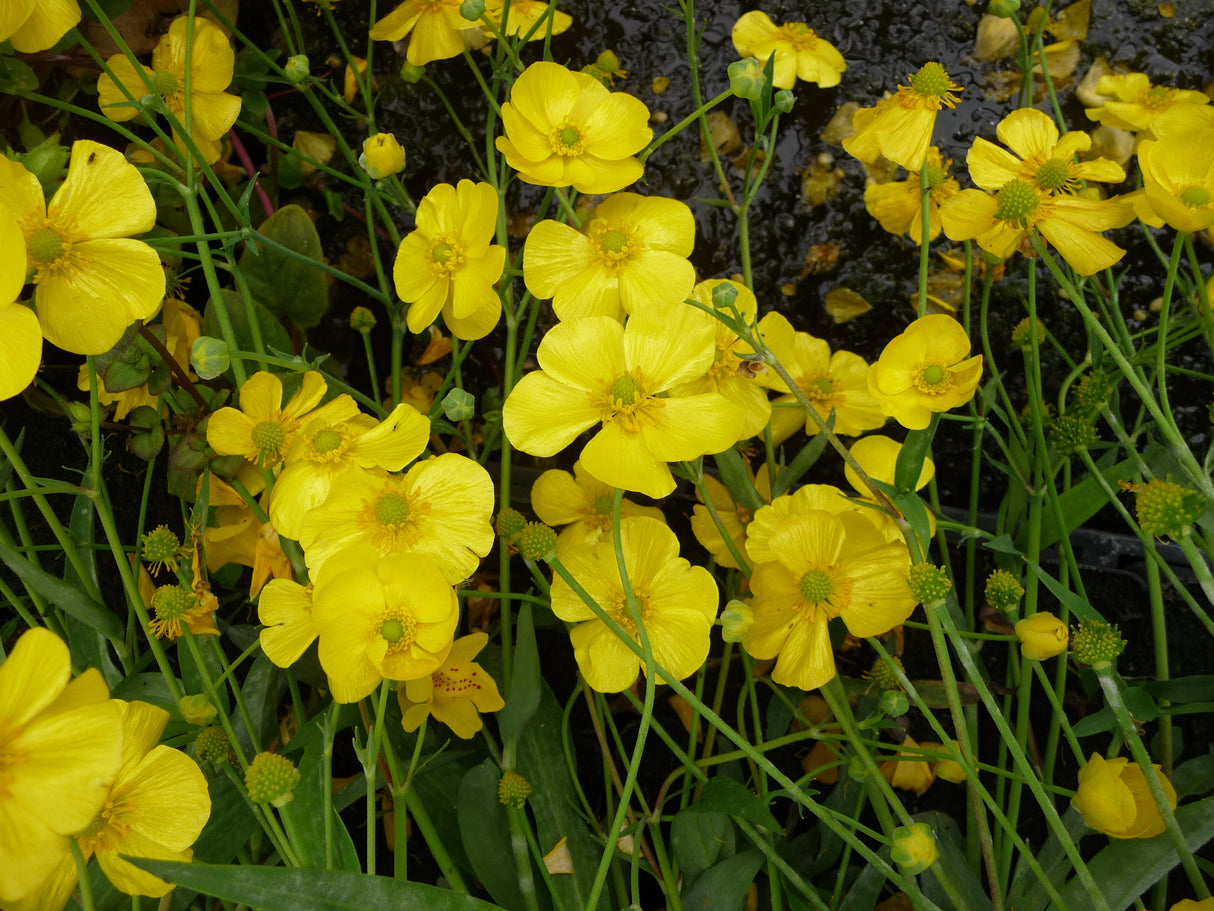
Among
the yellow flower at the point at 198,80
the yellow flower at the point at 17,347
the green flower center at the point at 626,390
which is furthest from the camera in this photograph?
the yellow flower at the point at 198,80

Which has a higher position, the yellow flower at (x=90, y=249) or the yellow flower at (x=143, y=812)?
the yellow flower at (x=90, y=249)


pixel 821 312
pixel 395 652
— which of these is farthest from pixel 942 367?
pixel 395 652

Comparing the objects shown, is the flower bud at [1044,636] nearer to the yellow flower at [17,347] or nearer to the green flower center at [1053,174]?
the green flower center at [1053,174]

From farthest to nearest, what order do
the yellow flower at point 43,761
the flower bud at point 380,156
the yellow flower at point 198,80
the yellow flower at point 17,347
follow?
the yellow flower at point 198,80
the flower bud at point 380,156
the yellow flower at point 17,347
the yellow flower at point 43,761

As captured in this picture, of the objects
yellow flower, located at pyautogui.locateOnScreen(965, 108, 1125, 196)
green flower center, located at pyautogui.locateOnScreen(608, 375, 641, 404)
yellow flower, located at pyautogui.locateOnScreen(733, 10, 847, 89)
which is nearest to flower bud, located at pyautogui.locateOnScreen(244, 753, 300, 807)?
green flower center, located at pyautogui.locateOnScreen(608, 375, 641, 404)

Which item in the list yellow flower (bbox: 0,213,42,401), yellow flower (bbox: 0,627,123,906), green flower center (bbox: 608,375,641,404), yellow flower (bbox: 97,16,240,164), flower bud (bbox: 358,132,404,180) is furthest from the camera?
yellow flower (bbox: 97,16,240,164)

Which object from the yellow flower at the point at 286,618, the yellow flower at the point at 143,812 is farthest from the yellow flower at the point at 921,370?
the yellow flower at the point at 143,812

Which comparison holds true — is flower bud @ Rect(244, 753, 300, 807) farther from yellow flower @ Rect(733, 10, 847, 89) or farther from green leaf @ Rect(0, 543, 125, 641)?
yellow flower @ Rect(733, 10, 847, 89)

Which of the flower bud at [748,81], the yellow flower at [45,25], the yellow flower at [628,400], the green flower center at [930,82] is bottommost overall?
the yellow flower at [628,400]
